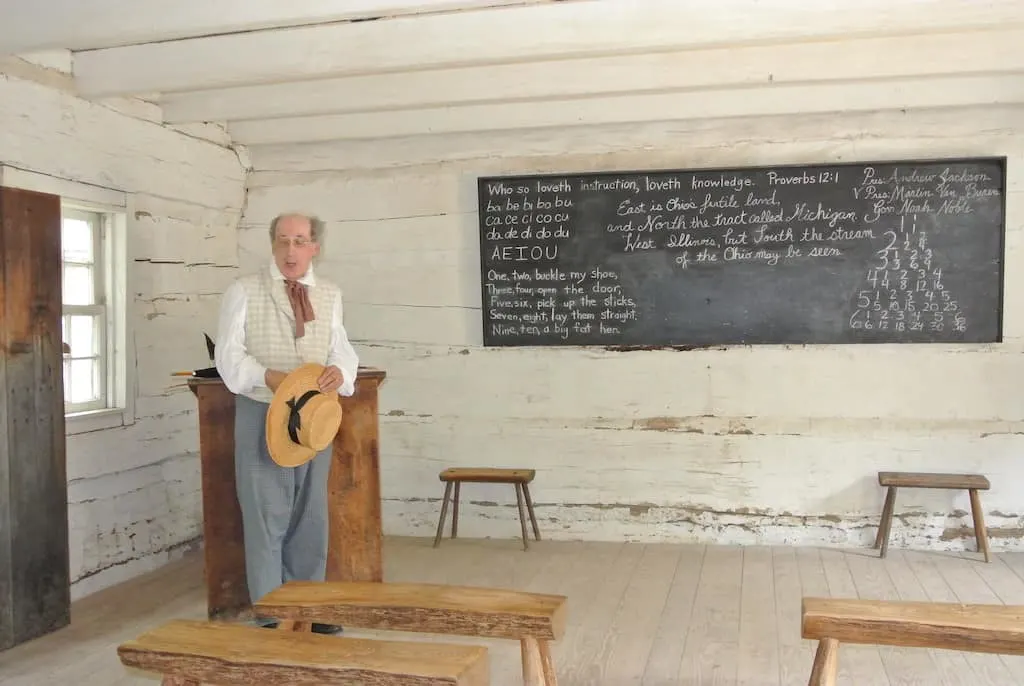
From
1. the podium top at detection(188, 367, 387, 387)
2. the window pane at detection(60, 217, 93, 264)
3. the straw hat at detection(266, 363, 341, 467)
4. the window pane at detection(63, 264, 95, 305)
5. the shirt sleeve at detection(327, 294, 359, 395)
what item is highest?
the window pane at detection(60, 217, 93, 264)

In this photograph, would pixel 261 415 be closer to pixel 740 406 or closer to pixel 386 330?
pixel 386 330

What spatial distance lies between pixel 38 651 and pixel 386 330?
276 cm

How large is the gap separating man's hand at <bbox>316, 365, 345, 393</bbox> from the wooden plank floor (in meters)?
1.06

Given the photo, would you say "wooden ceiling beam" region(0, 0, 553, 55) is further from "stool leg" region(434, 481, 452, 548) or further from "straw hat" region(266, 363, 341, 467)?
"stool leg" region(434, 481, 452, 548)

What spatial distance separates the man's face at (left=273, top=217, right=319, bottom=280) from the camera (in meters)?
3.78

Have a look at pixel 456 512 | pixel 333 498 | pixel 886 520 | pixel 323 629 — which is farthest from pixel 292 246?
pixel 886 520

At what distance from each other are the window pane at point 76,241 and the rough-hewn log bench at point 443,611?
2542 mm

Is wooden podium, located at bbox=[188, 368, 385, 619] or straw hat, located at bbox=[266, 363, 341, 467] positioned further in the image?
wooden podium, located at bbox=[188, 368, 385, 619]

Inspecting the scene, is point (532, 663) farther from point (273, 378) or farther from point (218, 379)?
point (218, 379)

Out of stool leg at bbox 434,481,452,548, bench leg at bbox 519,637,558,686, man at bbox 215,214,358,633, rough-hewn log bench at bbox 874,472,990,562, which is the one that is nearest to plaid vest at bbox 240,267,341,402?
man at bbox 215,214,358,633

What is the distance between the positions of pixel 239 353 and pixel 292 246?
466 mm

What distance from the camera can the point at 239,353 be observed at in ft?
12.1

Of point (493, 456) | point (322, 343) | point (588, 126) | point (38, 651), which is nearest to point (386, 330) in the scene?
point (493, 456)

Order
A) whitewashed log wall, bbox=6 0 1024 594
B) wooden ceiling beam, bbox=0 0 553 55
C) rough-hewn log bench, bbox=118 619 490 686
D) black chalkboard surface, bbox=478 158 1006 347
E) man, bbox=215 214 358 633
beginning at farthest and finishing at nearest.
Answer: black chalkboard surface, bbox=478 158 1006 347 → whitewashed log wall, bbox=6 0 1024 594 → man, bbox=215 214 358 633 → wooden ceiling beam, bbox=0 0 553 55 → rough-hewn log bench, bbox=118 619 490 686
